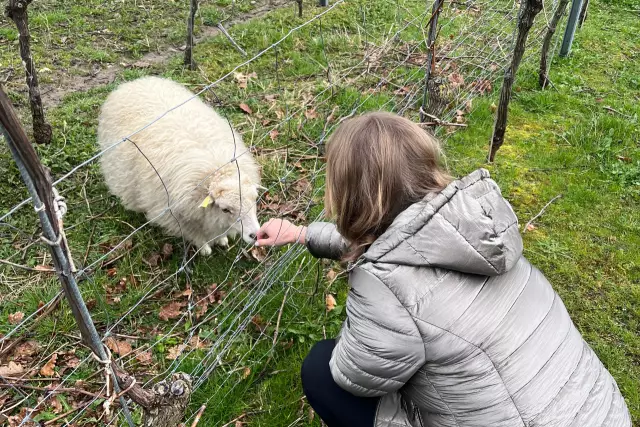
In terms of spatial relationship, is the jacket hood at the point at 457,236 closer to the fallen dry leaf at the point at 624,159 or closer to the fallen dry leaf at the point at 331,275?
the fallen dry leaf at the point at 331,275

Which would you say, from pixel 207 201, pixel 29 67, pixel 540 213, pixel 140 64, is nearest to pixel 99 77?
pixel 140 64

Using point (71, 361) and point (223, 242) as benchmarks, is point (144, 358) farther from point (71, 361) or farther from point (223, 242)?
point (223, 242)

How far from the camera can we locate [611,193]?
4.39m

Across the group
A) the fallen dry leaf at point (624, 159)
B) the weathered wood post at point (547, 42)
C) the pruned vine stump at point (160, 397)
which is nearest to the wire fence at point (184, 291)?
the pruned vine stump at point (160, 397)

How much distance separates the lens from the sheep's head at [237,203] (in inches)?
130

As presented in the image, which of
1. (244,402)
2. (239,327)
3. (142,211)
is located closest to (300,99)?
(142,211)

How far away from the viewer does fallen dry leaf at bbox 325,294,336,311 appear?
10.9 ft

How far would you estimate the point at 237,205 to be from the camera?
10.9ft

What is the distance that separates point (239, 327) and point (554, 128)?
4.00 meters

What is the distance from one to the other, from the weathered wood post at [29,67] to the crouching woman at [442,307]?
3390mm

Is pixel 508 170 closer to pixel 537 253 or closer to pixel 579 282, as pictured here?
pixel 537 253

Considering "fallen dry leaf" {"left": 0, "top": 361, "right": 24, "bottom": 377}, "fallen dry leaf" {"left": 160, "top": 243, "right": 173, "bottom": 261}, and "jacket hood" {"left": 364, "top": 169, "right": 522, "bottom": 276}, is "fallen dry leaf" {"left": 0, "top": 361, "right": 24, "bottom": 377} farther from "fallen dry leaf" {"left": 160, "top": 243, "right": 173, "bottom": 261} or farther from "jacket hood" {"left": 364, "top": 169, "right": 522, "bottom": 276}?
"jacket hood" {"left": 364, "top": 169, "right": 522, "bottom": 276}

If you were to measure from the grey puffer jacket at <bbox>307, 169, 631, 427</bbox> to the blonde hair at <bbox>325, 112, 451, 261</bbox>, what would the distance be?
0.34 ft

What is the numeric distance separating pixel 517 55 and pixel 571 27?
11.9 feet
